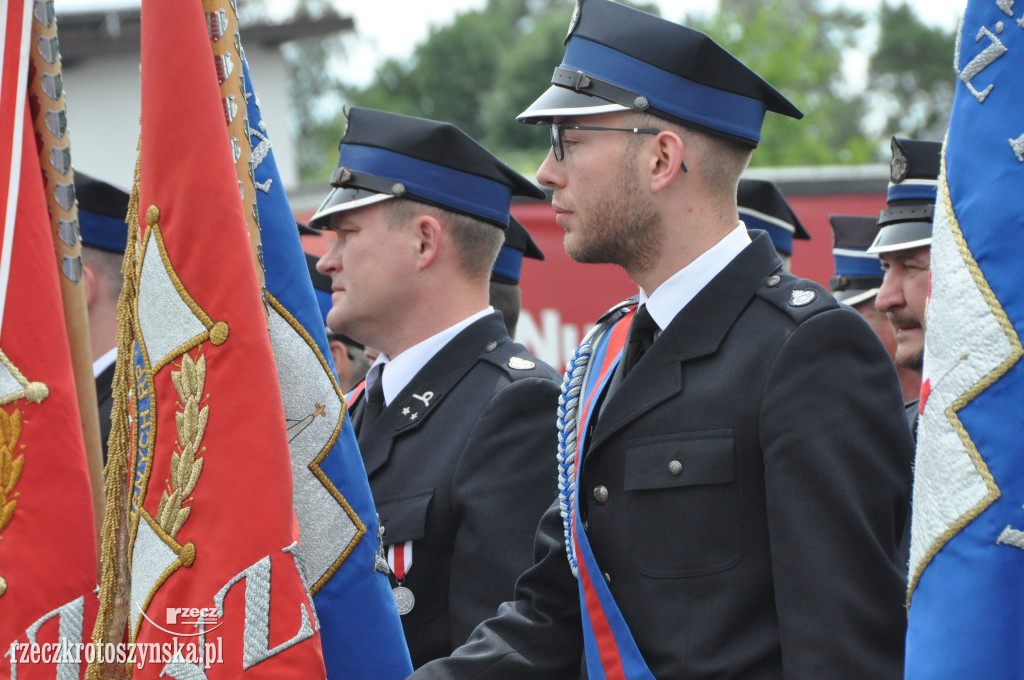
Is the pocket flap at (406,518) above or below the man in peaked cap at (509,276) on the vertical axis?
below

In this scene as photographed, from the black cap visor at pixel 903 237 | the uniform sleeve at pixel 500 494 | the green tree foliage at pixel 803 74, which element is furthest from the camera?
the green tree foliage at pixel 803 74

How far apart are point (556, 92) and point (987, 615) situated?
4.95 ft

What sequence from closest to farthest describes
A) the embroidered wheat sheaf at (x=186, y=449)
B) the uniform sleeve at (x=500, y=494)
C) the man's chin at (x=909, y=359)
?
the embroidered wheat sheaf at (x=186, y=449)
the uniform sleeve at (x=500, y=494)
the man's chin at (x=909, y=359)

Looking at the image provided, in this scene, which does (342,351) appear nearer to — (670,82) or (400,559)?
Result: (400,559)

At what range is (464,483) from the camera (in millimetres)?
3307

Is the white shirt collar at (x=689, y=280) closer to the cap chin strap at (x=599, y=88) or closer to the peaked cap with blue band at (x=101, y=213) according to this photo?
the cap chin strap at (x=599, y=88)

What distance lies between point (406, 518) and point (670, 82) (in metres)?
1.38

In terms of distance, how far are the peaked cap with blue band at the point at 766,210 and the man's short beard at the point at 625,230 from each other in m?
2.48

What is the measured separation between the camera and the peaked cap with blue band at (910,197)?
4430 mm

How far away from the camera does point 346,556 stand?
2.76m

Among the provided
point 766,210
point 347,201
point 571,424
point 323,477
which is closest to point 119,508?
point 323,477

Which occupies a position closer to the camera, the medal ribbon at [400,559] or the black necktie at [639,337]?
the black necktie at [639,337]

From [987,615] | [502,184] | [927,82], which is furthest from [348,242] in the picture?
[927,82]

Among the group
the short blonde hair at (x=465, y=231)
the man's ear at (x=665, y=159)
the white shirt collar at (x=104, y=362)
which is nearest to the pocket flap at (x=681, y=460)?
the man's ear at (x=665, y=159)
